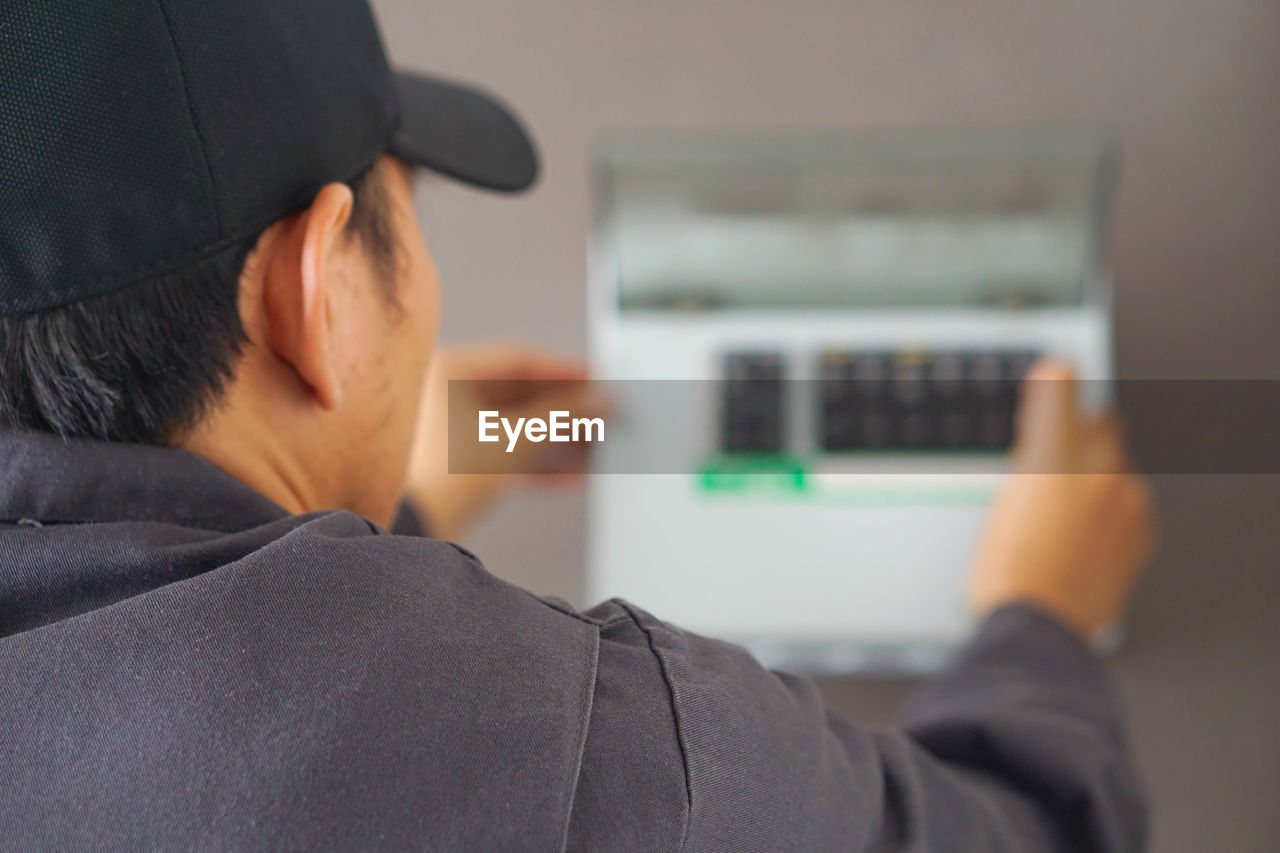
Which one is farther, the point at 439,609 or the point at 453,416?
the point at 453,416

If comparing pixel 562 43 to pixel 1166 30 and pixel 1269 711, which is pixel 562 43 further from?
pixel 1269 711

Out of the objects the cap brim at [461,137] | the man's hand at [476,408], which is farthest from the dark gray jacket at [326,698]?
the man's hand at [476,408]

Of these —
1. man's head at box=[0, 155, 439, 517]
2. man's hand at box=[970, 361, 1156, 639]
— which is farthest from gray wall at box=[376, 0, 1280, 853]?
man's head at box=[0, 155, 439, 517]

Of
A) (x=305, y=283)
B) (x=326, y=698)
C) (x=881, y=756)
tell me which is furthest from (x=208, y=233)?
(x=881, y=756)

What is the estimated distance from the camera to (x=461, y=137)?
501 millimetres

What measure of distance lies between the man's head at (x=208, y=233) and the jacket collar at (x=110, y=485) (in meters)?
0.01

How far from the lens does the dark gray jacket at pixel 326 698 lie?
29 centimetres

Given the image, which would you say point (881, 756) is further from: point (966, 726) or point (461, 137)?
point (461, 137)

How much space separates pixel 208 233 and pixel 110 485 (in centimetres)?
9

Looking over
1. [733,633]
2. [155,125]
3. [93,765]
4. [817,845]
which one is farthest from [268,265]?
[733,633]

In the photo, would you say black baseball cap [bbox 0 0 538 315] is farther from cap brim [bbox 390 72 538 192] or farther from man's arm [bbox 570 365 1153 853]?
man's arm [bbox 570 365 1153 853]

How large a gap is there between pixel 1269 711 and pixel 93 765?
0.86 metres

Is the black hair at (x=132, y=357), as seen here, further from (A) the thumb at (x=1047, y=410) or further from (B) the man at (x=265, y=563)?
(A) the thumb at (x=1047, y=410)

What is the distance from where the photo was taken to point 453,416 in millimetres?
755
